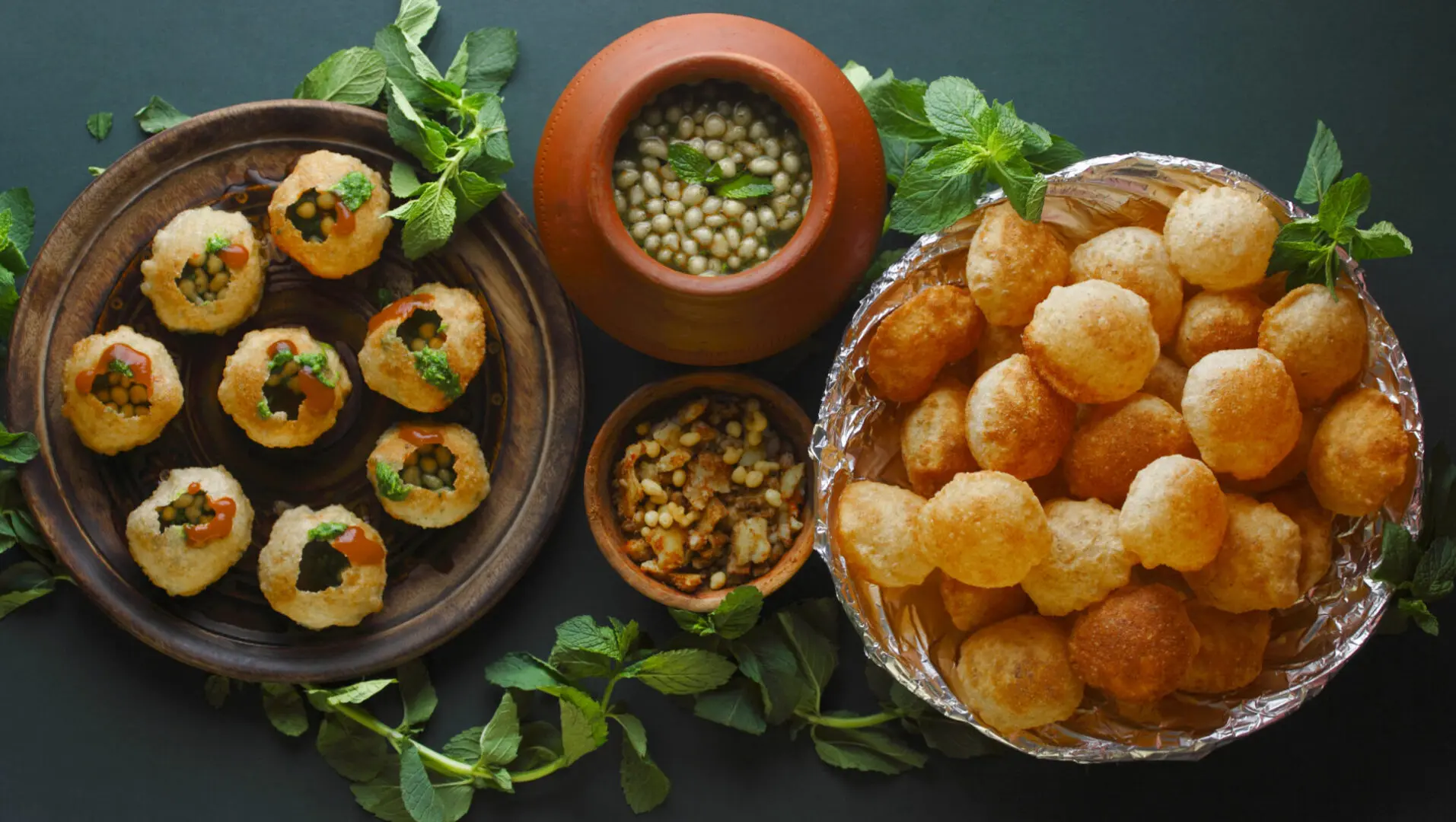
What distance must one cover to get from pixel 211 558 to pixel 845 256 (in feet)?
5.48

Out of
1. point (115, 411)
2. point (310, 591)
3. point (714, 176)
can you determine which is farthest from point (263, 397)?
point (714, 176)

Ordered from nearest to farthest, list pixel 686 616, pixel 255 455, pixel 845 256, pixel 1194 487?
pixel 1194 487 → pixel 845 256 → pixel 686 616 → pixel 255 455

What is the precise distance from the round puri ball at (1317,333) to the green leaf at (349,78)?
215 cm

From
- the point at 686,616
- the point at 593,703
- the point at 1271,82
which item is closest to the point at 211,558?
the point at 593,703

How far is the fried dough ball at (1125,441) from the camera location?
2223 mm

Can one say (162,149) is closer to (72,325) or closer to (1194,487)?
(72,325)

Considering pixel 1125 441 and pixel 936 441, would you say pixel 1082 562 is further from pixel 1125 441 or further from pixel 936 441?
pixel 936 441

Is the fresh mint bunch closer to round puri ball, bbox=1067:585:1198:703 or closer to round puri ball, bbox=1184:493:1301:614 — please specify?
round puri ball, bbox=1184:493:1301:614

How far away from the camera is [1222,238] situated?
218cm

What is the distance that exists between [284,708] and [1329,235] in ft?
8.80

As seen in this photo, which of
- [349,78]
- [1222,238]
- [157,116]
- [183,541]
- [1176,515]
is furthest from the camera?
[157,116]

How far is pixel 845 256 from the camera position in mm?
2350

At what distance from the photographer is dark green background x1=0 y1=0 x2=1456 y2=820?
2.76m

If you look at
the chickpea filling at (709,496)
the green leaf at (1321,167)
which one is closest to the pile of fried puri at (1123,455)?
the green leaf at (1321,167)
